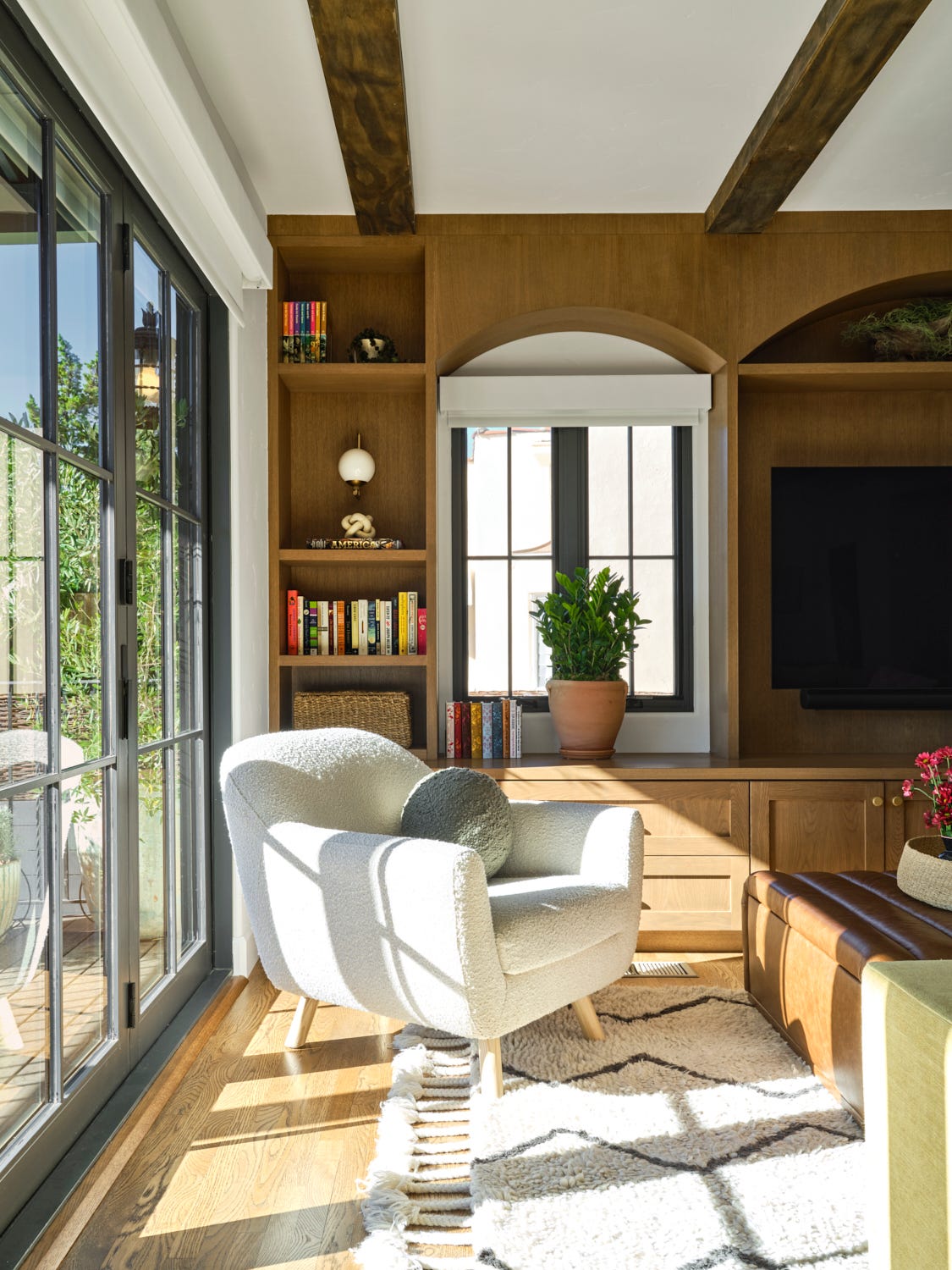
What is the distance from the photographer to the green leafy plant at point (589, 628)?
3588mm

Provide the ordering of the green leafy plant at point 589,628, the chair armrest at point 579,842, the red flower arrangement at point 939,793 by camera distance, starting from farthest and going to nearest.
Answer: the green leafy plant at point 589,628 < the chair armrest at point 579,842 < the red flower arrangement at point 939,793

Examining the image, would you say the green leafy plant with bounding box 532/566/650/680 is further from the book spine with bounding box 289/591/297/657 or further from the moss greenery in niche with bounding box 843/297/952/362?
the moss greenery in niche with bounding box 843/297/952/362

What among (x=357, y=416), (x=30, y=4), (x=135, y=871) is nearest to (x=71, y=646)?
(x=135, y=871)

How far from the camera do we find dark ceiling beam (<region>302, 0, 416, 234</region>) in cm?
226

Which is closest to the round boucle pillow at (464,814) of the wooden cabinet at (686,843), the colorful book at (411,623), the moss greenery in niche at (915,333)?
the wooden cabinet at (686,843)

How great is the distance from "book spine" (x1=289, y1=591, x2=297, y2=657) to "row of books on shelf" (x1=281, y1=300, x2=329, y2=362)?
33.3 inches

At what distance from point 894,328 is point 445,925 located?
2.84 m

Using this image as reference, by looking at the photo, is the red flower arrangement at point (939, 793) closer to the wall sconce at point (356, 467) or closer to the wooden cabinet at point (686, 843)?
the wooden cabinet at point (686, 843)

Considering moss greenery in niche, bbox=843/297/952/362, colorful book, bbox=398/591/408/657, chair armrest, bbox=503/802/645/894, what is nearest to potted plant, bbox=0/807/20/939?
chair armrest, bbox=503/802/645/894

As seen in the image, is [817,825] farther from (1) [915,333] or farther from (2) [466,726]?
(1) [915,333]

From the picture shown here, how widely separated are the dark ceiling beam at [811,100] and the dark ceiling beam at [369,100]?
0.99m

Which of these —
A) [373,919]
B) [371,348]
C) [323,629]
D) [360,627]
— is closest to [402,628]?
[360,627]

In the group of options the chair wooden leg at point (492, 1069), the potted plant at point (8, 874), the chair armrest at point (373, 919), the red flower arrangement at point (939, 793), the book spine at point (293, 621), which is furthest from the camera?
the book spine at point (293, 621)

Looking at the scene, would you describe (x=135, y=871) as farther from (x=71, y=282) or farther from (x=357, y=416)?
(x=357, y=416)
